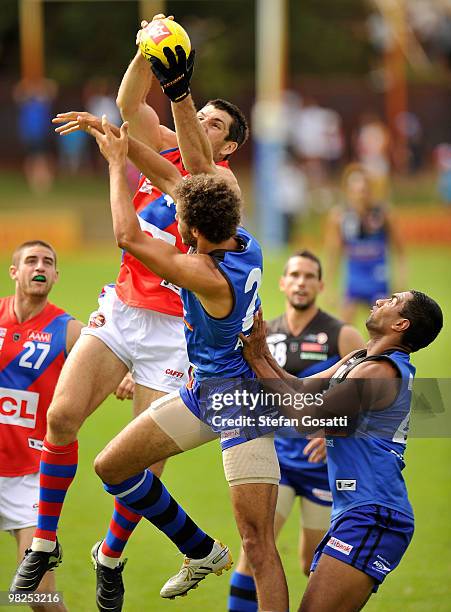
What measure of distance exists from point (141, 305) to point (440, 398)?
1933mm

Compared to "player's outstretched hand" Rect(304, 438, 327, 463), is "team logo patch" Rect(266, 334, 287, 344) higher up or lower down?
higher up

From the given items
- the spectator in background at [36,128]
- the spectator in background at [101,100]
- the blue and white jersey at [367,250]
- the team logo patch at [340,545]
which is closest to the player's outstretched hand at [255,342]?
the team logo patch at [340,545]

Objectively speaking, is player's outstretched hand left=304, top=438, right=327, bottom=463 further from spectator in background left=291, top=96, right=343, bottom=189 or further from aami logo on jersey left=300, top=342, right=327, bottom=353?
spectator in background left=291, top=96, right=343, bottom=189

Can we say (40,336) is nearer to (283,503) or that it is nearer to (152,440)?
(152,440)

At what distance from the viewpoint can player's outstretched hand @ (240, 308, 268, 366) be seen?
6.32m

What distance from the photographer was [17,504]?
7016 mm

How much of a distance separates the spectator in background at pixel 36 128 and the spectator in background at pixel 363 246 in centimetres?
1853

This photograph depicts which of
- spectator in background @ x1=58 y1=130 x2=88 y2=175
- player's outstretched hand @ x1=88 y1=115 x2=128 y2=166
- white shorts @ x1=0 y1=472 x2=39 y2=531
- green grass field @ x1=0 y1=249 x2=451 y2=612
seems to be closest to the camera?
player's outstretched hand @ x1=88 y1=115 x2=128 y2=166

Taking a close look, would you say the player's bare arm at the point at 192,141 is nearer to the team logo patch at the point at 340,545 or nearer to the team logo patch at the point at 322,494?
the team logo patch at the point at 340,545

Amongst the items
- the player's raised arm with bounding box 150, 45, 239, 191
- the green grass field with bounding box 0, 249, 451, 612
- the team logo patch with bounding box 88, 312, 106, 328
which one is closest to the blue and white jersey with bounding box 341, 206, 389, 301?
the green grass field with bounding box 0, 249, 451, 612

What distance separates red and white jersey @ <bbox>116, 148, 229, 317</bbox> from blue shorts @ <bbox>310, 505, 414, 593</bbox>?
1.85 m

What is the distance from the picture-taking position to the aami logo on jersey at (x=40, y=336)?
23.6 feet

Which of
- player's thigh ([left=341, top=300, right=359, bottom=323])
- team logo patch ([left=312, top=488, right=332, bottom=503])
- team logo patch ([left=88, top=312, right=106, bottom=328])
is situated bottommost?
team logo patch ([left=312, top=488, right=332, bottom=503])

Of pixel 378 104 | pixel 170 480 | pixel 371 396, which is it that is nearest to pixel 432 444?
pixel 170 480
